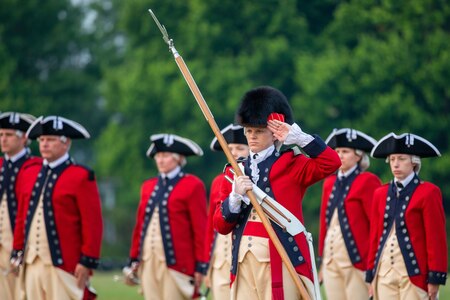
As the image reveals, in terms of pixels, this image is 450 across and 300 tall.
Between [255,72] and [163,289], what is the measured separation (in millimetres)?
22060

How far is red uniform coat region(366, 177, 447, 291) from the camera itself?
1083 cm

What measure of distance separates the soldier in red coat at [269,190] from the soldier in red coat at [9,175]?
4.15 metres

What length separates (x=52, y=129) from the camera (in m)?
11.7

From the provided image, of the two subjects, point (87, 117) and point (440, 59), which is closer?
point (440, 59)

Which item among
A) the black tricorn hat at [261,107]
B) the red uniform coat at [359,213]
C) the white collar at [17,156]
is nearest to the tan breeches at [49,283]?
the white collar at [17,156]

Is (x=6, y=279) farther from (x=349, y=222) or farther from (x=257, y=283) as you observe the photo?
(x=257, y=283)

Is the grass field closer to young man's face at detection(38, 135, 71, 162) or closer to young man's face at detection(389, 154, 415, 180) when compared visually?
young man's face at detection(38, 135, 71, 162)

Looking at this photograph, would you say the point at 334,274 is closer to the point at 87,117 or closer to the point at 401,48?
the point at 401,48

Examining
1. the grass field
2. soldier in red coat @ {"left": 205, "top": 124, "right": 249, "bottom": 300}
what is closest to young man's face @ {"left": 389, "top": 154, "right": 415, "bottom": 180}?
soldier in red coat @ {"left": 205, "top": 124, "right": 249, "bottom": 300}

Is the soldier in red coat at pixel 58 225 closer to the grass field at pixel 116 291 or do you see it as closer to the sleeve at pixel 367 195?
the sleeve at pixel 367 195

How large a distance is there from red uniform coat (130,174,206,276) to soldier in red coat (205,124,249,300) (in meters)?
0.19

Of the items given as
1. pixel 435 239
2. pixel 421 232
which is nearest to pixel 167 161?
pixel 421 232

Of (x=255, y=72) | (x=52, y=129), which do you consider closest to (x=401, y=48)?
(x=255, y=72)

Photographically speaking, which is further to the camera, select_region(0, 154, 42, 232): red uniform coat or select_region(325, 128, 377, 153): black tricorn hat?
select_region(325, 128, 377, 153): black tricorn hat
